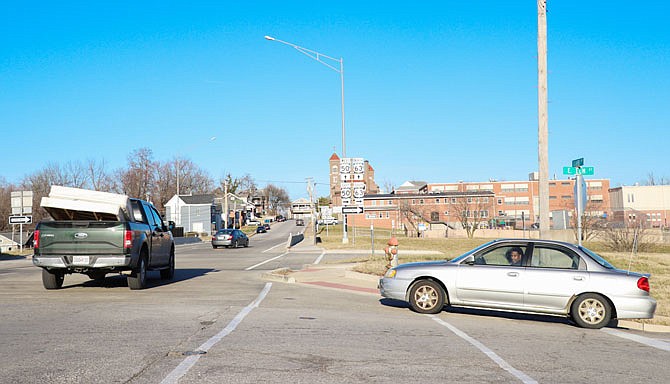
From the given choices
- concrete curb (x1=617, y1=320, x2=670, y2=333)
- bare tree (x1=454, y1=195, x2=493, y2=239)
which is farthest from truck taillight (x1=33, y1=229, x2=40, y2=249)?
bare tree (x1=454, y1=195, x2=493, y2=239)

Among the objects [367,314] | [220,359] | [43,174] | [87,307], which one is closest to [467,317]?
[367,314]

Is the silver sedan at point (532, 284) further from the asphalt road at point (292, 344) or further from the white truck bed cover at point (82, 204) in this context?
the white truck bed cover at point (82, 204)

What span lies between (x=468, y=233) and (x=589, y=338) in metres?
54.6

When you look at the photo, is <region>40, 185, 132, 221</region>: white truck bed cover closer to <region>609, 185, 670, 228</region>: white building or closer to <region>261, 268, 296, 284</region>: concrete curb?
<region>261, 268, 296, 284</region>: concrete curb

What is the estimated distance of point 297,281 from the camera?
1759cm

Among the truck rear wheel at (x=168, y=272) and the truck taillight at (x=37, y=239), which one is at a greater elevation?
the truck taillight at (x=37, y=239)

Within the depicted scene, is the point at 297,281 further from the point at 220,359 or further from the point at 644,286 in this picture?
the point at 220,359

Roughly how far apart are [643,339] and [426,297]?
11.9 ft

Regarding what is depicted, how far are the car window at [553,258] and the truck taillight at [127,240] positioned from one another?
8334 mm

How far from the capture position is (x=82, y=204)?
1343 centimetres

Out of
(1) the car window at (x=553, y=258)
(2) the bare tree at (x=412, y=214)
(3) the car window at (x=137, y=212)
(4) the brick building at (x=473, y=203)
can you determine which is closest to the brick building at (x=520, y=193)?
(4) the brick building at (x=473, y=203)

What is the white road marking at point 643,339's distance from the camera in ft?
29.7

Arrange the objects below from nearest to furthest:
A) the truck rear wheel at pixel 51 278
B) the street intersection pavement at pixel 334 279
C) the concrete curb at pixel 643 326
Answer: the concrete curb at pixel 643 326 → the truck rear wheel at pixel 51 278 → the street intersection pavement at pixel 334 279

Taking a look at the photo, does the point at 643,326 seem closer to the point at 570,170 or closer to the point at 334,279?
the point at 570,170
